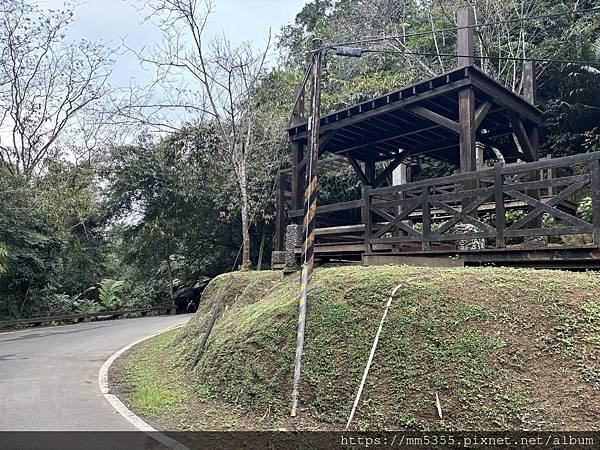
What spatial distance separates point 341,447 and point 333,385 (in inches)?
31.6

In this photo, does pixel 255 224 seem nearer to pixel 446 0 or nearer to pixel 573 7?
pixel 446 0

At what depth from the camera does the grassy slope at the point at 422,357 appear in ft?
14.0

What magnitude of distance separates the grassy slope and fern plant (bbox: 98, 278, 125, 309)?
57.4 ft

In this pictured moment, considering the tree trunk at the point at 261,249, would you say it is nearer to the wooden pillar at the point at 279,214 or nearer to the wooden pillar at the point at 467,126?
the wooden pillar at the point at 279,214

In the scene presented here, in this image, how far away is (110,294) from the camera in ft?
74.9

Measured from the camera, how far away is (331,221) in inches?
764

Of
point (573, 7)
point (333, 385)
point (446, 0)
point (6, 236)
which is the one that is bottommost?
point (333, 385)

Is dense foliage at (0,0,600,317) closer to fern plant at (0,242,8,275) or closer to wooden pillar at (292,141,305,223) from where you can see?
fern plant at (0,242,8,275)

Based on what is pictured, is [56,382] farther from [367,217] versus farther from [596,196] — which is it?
[596,196]

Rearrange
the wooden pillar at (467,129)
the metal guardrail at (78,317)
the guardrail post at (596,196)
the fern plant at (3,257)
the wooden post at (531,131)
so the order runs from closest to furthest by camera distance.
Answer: the guardrail post at (596,196), the wooden pillar at (467,129), the wooden post at (531,131), the fern plant at (3,257), the metal guardrail at (78,317)

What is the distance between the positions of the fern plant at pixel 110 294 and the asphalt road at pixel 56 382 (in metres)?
8.05

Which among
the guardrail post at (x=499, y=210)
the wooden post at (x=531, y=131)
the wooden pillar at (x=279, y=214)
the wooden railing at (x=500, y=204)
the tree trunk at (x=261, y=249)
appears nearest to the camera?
the wooden railing at (x=500, y=204)

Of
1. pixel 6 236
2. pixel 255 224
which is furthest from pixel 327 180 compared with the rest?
pixel 6 236

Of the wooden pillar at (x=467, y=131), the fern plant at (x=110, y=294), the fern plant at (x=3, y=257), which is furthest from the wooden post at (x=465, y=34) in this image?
the fern plant at (x=110, y=294)
